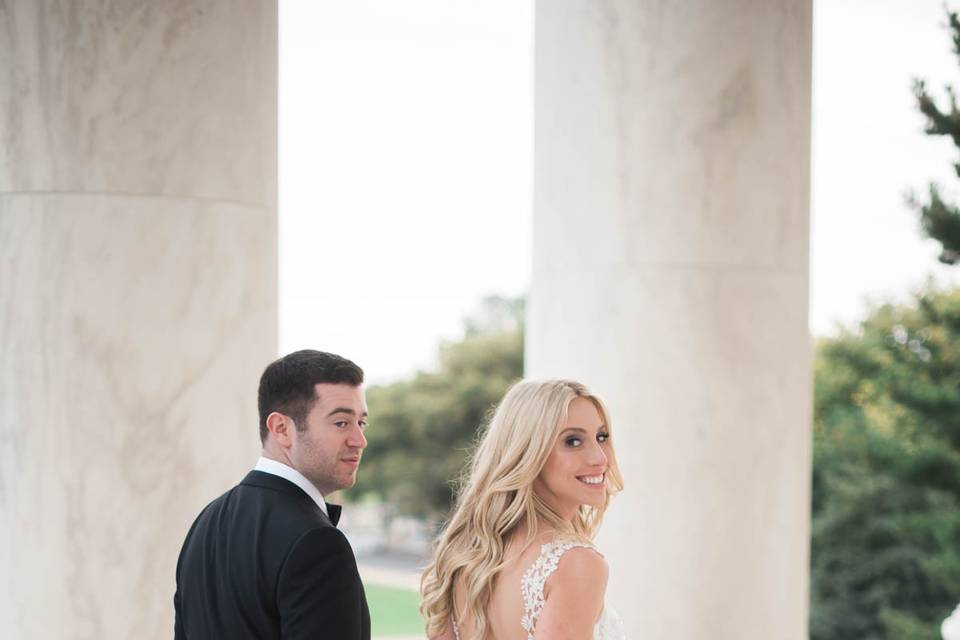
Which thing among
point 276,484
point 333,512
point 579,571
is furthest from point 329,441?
point 579,571

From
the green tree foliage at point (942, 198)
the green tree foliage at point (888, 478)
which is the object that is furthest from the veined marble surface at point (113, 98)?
the green tree foliage at point (888, 478)

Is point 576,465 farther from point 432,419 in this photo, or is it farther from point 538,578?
point 432,419

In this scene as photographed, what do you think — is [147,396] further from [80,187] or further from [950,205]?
[950,205]

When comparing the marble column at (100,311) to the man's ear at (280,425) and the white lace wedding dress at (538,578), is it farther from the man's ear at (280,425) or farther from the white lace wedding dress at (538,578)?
the white lace wedding dress at (538,578)

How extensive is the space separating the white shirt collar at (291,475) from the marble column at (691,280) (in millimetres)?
7763

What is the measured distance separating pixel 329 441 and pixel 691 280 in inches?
312

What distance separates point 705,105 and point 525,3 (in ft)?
422

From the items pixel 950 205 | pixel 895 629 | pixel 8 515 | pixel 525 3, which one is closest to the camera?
pixel 8 515

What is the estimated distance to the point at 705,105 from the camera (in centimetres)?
1444

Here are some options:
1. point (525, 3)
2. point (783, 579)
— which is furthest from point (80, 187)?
point (525, 3)

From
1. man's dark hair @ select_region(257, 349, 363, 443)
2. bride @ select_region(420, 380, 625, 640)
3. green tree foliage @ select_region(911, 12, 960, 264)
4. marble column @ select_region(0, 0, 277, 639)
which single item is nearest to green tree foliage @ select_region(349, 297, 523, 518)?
green tree foliage @ select_region(911, 12, 960, 264)

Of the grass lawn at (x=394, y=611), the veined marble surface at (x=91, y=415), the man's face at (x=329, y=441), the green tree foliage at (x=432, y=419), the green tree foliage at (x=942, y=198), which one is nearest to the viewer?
the man's face at (x=329, y=441)

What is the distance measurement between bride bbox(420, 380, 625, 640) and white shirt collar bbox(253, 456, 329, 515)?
1.88 meters

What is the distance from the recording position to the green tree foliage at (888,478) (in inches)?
1823
